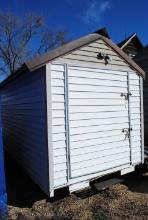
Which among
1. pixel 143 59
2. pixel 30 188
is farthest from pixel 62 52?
pixel 143 59

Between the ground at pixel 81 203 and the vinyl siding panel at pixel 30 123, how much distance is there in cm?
38

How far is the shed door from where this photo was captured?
5.49 metres

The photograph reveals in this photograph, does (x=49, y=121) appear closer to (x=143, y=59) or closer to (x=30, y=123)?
(x=30, y=123)

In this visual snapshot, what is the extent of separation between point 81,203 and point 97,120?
1.86 m

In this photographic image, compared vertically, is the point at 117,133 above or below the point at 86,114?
below

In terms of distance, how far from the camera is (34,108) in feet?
19.2

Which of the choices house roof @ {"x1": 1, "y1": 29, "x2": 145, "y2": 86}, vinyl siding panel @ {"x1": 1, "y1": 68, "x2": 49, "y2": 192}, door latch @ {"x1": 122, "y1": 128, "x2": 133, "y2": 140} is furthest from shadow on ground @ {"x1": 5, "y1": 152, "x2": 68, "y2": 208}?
house roof @ {"x1": 1, "y1": 29, "x2": 145, "y2": 86}

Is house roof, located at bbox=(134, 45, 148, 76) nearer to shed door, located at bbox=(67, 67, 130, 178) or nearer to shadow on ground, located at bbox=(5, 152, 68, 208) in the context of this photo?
shed door, located at bbox=(67, 67, 130, 178)

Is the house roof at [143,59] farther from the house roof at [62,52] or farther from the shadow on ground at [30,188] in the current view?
the shadow on ground at [30,188]

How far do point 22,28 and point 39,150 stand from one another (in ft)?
89.9

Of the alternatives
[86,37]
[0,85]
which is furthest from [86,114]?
[0,85]

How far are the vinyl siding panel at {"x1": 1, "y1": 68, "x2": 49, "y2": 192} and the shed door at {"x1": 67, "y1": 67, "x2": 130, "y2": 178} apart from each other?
22.8 inches

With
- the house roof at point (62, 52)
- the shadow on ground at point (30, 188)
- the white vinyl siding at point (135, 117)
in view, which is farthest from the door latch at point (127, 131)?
the house roof at point (62, 52)

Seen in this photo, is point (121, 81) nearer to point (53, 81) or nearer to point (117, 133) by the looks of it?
point (117, 133)
